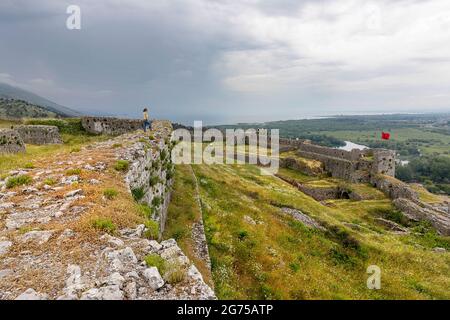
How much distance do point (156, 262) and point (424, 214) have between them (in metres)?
44.3

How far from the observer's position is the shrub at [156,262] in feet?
23.8

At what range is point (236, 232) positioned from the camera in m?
23.5

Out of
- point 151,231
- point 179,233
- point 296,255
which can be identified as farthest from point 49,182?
point 296,255

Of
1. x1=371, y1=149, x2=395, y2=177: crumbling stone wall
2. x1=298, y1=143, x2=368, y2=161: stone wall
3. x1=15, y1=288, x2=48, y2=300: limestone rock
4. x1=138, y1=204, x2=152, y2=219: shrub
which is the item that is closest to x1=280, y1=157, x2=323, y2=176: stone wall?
x1=298, y1=143, x2=368, y2=161: stone wall

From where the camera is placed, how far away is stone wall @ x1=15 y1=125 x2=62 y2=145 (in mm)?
35125

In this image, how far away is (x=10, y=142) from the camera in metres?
27.4

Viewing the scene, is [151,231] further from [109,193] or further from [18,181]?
[18,181]

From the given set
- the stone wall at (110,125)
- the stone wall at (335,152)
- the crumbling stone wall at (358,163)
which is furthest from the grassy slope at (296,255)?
the stone wall at (335,152)

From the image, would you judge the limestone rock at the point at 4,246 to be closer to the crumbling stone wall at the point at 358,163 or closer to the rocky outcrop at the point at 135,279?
the rocky outcrop at the point at 135,279

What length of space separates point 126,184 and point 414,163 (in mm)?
174591

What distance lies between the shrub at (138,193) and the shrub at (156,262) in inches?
275

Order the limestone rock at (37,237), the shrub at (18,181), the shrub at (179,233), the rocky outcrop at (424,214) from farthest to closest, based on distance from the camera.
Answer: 1. the rocky outcrop at (424,214)
2. the shrub at (179,233)
3. the shrub at (18,181)
4. the limestone rock at (37,237)
